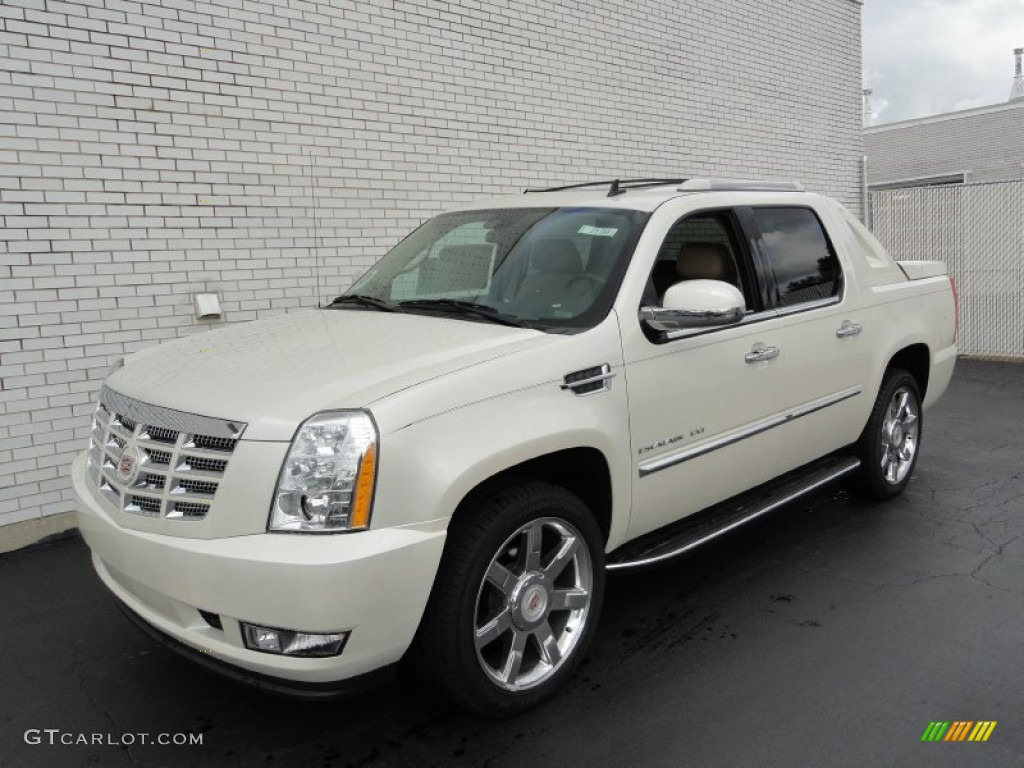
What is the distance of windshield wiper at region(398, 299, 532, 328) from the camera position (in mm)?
3299

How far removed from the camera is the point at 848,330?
14.7 feet

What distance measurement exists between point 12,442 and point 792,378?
441 centimetres

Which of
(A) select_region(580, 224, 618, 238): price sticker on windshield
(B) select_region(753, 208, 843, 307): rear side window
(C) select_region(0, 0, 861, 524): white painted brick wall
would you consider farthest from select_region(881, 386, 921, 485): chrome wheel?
(C) select_region(0, 0, 861, 524): white painted brick wall

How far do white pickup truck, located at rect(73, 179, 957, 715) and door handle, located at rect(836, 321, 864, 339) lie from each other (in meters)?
0.03

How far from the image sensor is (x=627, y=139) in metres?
8.66

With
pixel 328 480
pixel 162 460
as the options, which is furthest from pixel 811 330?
pixel 162 460

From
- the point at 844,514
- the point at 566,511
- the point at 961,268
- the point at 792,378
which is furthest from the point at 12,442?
the point at 961,268

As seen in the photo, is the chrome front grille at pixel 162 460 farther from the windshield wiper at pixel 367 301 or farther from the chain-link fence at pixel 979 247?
the chain-link fence at pixel 979 247

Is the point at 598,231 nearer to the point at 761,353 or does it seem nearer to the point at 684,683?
the point at 761,353

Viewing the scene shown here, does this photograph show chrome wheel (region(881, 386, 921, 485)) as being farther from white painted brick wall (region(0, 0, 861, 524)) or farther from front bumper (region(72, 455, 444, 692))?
white painted brick wall (region(0, 0, 861, 524))

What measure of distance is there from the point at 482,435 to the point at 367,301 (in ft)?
5.00

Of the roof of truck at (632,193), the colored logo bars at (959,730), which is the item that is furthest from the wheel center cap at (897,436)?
the colored logo bars at (959,730)

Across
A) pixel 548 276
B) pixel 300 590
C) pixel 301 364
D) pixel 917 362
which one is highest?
pixel 548 276

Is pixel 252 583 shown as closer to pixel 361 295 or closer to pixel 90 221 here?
pixel 361 295
